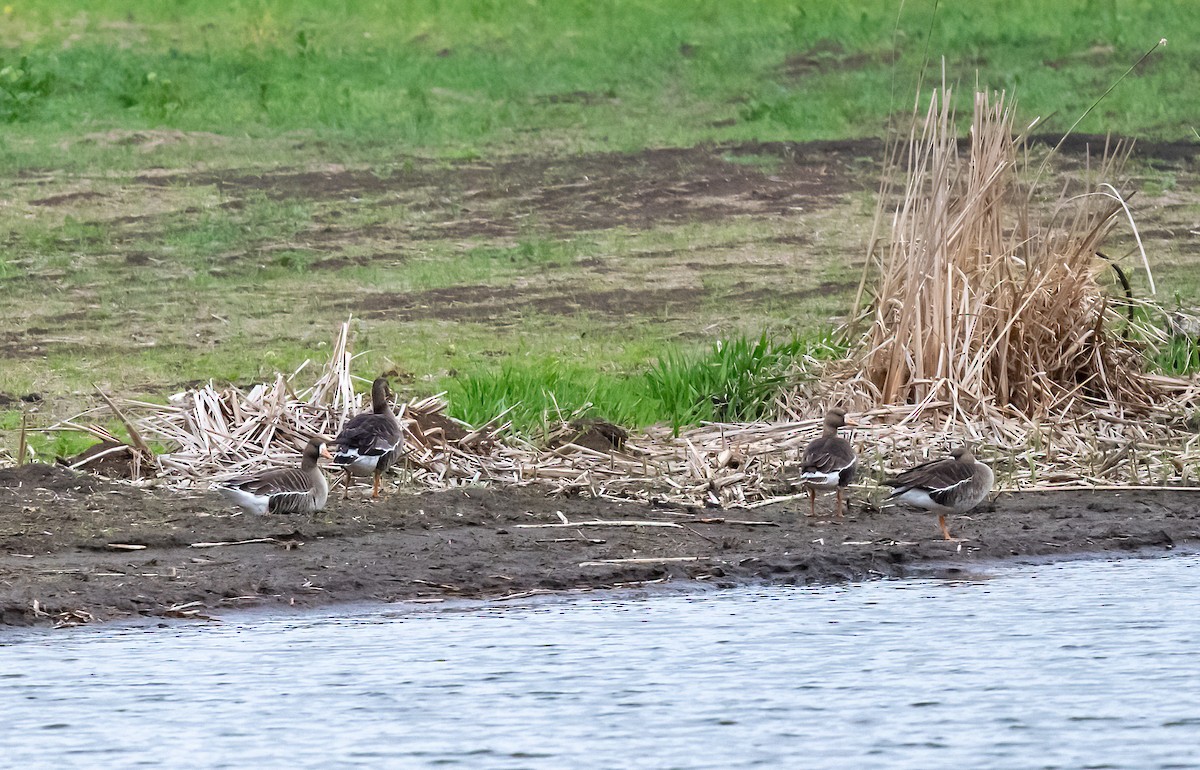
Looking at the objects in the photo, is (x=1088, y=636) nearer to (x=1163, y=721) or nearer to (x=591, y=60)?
(x=1163, y=721)

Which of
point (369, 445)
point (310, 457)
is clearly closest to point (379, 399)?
point (369, 445)

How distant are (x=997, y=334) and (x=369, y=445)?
4256 millimetres

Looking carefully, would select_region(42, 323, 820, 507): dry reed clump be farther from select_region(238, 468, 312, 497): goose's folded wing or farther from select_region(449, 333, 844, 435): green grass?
select_region(238, 468, 312, 497): goose's folded wing

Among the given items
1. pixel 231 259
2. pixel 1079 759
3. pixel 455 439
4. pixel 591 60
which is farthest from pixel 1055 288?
pixel 591 60

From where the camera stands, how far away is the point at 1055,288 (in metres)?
12.6

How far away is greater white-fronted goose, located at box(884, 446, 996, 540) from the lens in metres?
9.93

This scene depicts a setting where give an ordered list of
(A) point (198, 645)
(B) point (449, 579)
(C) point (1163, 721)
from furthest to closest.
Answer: (B) point (449, 579), (A) point (198, 645), (C) point (1163, 721)

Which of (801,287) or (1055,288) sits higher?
(1055,288)

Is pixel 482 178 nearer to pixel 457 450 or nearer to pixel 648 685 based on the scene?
pixel 457 450

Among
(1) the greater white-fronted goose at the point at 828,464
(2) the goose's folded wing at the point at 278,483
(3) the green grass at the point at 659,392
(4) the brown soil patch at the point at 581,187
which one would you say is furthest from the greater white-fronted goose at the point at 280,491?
(4) the brown soil patch at the point at 581,187

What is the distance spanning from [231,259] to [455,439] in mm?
8275

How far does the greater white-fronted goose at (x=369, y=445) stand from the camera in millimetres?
10438

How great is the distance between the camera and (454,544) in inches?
386

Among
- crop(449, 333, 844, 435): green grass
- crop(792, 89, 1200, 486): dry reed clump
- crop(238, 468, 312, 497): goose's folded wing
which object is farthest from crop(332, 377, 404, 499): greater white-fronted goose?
crop(792, 89, 1200, 486): dry reed clump
